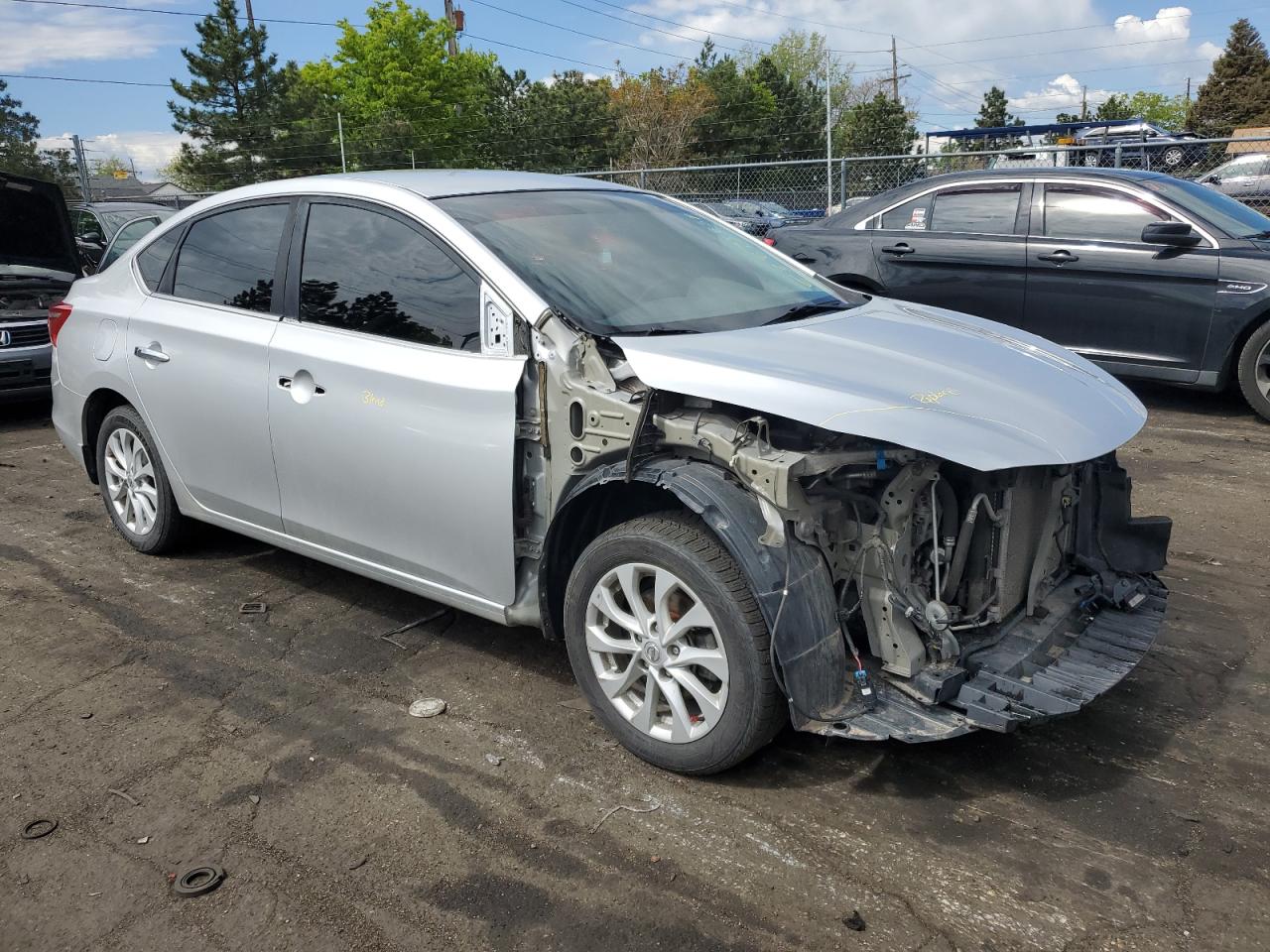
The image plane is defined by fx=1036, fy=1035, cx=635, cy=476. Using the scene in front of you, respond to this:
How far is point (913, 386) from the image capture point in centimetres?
299

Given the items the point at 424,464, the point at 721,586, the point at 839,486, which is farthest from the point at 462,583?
the point at 839,486

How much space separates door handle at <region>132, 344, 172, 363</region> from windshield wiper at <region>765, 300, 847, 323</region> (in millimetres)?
2687

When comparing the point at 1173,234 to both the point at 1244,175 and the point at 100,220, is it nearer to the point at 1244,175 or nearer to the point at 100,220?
the point at 100,220

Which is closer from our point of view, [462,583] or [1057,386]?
[1057,386]

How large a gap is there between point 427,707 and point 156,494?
7.11 ft

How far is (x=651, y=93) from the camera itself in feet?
182

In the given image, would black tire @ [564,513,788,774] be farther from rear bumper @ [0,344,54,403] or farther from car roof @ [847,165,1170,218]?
rear bumper @ [0,344,54,403]

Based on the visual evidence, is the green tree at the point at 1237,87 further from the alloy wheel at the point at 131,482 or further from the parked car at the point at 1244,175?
the alloy wheel at the point at 131,482

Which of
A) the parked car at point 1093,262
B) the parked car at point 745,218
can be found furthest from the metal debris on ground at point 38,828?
the parked car at point 745,218

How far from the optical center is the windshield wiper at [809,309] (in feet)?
12.1

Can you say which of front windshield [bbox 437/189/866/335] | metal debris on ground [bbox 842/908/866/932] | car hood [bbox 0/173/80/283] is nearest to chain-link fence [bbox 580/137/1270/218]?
car hood [bbox 0/173/80/283]

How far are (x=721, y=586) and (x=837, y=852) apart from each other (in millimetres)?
762

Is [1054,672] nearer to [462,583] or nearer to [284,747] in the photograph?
[462,583]

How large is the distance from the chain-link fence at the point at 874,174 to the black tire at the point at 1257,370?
6.25 m
